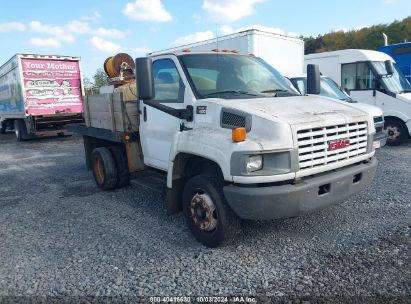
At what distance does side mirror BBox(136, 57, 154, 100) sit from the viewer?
12.9 feet

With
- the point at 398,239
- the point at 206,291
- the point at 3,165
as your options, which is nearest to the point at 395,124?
the point at 398,239

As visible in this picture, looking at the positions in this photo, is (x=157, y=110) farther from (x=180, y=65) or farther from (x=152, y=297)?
(x=152, y=297)

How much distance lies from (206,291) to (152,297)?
1.54 feet

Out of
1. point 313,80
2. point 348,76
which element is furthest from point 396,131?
point 313,80

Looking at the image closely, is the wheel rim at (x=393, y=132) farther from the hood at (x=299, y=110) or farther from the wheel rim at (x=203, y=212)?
the wheel rim at (x=203, y=212)

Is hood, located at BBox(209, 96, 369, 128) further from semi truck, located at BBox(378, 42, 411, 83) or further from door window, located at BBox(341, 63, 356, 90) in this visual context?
semi truck, located at BBox(378, 42, 411, 83)

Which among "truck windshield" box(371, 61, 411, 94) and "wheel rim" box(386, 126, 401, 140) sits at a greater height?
"truck windshield" box(371, 61, 411, 94)

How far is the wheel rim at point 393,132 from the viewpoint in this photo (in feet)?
30.8

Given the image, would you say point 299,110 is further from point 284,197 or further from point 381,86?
point 381,86

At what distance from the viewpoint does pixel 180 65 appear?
4383 mm

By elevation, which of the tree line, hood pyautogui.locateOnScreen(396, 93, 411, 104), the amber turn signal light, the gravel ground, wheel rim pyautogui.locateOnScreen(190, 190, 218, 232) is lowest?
the gravel ground

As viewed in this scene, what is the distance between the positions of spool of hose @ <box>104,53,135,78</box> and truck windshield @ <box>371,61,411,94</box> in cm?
667

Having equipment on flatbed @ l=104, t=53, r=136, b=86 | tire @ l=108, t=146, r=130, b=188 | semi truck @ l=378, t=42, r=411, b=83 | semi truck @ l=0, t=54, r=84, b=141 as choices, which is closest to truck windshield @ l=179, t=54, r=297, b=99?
tire @ l=108, t=146, r=130, b=188

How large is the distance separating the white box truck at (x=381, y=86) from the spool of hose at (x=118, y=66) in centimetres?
643
